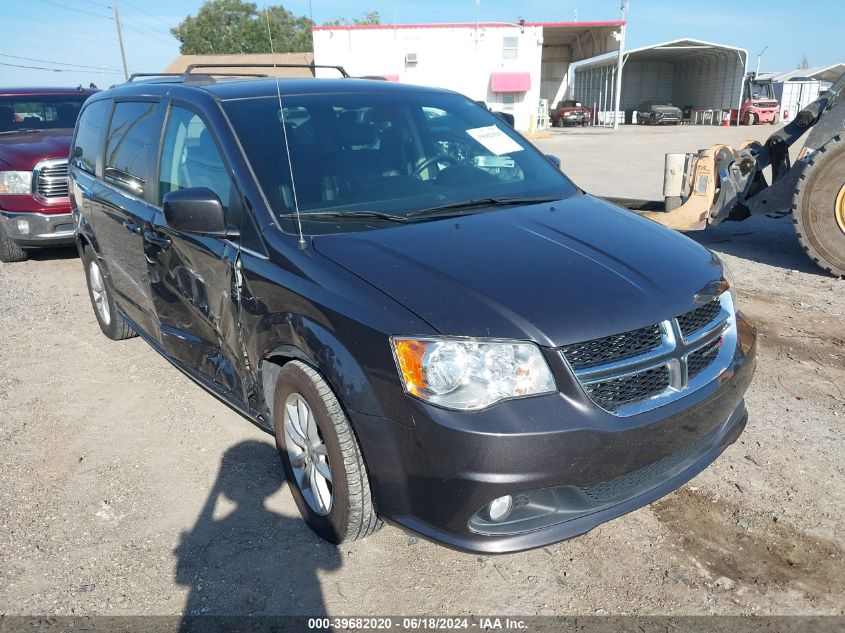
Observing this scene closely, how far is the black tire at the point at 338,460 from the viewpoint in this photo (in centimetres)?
248

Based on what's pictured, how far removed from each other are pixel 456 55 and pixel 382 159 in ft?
107

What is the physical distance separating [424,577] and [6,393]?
3.43 meters

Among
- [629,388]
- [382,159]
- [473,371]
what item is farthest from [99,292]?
[629,388]

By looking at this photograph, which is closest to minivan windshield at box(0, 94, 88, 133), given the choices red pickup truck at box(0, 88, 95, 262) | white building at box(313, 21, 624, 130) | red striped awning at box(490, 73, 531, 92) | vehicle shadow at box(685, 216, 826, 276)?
red pickup truck at box(0, 88, 95, 262)

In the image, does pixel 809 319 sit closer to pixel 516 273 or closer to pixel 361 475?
pixel 516 273

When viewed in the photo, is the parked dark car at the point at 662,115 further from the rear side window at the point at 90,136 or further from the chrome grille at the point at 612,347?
the chrome grille at the point at 612,347

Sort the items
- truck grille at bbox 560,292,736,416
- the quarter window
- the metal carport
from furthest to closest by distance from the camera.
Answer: the metal carport
the quarter window
truck grille at bbox 560,292,736,416

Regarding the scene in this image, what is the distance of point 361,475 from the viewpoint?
2486mm

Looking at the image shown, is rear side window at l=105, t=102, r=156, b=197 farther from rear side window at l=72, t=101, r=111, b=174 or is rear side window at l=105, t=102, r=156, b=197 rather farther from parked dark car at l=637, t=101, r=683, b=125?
parked dark car at l=637, t=101, r=683, b=125

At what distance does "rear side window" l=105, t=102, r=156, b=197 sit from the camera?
12.7ft

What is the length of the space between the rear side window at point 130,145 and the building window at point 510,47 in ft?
105

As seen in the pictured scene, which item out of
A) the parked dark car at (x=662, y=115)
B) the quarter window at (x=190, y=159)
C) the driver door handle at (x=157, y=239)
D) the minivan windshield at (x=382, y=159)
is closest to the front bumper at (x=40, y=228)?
the driver door handle at (x=157, y=239)

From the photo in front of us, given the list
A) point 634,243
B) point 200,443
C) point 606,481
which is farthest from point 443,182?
point 200,443

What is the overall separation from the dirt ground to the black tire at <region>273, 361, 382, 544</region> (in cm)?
22
